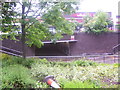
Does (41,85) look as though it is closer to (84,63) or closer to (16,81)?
(16,81)

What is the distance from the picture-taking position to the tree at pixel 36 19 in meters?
1.64

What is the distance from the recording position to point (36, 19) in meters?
1.78

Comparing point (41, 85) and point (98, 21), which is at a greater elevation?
point (98, 21)

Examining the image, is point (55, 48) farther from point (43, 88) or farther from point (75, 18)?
point (43, 88)

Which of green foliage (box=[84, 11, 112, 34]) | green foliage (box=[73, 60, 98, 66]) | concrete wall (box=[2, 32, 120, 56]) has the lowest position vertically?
green foliage (box=[73, 60, 98, 66])

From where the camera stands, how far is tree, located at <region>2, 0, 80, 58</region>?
1.64m

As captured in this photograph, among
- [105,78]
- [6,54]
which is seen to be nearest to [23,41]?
[6,54]

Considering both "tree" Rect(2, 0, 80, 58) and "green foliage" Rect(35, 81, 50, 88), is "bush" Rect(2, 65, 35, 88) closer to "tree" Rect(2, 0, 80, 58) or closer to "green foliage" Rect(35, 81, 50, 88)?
"green foliage" Rect(35, 81, 50, 88)

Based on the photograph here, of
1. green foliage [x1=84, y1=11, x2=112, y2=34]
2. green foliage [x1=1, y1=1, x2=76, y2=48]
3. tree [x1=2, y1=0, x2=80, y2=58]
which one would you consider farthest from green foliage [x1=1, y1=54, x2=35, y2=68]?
green foliage [x1=84, y1=11, x2=112, y2=34]

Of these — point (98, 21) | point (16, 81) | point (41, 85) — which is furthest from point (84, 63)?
point (16, 81)

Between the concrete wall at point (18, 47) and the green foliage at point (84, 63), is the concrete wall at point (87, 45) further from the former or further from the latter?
the green foliage at point (84, 63)

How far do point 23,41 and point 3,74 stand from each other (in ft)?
2.73

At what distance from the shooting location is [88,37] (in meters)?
2.30

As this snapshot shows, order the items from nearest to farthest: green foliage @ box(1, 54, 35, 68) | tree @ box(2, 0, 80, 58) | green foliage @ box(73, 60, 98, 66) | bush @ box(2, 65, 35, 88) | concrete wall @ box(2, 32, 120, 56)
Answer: bush @ box(2, 65, 35, 88) < tree @ box(2, 0, 80, 58) < green foliage @ box(1, 54, 35, 68) < concrete wall @ box(2, 32, 120, 56) < green foliage @ box(73, 60, 98, 66)
